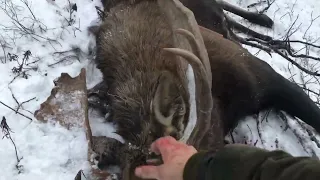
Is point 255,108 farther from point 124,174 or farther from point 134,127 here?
point 124,174

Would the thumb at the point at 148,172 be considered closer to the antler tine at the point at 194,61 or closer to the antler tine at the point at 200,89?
the antler tine at the point at 200,89

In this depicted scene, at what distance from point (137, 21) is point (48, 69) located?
4.00 ft

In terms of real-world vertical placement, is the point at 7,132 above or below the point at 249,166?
above

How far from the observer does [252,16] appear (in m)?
5.72

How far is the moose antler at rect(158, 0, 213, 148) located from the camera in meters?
2.69

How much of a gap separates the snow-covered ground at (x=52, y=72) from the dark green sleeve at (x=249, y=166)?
189 cm

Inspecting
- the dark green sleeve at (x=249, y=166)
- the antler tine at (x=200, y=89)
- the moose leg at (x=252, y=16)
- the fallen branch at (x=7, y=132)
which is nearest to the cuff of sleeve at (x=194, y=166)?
the dark green sleeve at (x=249, y=166)

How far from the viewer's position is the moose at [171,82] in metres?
3.02

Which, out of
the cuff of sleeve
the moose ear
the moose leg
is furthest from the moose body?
the moose leg

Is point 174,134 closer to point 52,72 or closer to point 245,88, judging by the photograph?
point 245,88

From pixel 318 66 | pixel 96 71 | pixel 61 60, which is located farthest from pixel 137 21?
pixel 318 66

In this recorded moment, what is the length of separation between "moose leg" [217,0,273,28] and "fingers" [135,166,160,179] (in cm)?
347

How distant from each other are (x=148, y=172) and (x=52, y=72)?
2547 mm

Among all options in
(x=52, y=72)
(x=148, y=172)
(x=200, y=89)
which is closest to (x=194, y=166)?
(x=148, y=172)
